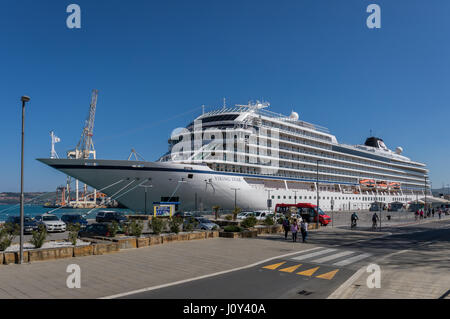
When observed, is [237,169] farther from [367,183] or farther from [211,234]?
[367,183]

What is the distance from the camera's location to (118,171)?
3303cm

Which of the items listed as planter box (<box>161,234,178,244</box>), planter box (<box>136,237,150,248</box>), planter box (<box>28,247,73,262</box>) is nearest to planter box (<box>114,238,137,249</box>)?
planter box (<box>136,237,150,248</box>)

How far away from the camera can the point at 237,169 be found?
4047cm

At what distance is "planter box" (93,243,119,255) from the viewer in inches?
525

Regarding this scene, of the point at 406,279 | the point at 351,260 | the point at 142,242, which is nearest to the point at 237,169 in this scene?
the point at 142,242

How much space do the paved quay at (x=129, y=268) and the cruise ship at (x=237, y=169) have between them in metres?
16.0

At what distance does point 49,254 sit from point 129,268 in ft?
11.1

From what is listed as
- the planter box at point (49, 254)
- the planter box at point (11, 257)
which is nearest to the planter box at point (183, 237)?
the planter box at point (49, 254)

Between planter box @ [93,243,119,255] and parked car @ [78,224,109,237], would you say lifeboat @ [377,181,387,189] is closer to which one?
parked car @ [78,224,109,237]

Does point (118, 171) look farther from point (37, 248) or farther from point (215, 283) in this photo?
point (215, 283)

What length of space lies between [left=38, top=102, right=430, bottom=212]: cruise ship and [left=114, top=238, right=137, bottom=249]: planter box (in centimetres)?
1617

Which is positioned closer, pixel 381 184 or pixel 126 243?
pixel 126 243

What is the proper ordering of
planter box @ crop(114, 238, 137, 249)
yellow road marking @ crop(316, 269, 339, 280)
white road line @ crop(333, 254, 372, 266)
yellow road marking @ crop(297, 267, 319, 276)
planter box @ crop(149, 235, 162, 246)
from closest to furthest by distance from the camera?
yellow road marking @ crop(316, 269, 339, 280), yellow road marking @ crop(297, 267, 319, 276), white road line @ crop(333, 254, 372, 266), planter box @ crop(114, 238, 137, 249), planter box @ crop(149, 235, 162, 246)

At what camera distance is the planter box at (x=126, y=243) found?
14686 mm
